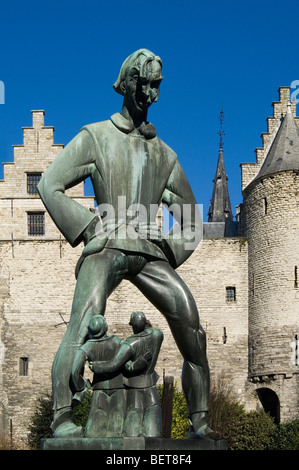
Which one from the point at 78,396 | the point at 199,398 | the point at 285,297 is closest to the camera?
the point at 78,396

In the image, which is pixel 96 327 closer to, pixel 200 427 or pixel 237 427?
pixel 200 427

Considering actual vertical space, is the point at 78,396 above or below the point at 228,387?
above

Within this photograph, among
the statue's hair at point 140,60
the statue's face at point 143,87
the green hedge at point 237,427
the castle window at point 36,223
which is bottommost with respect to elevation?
the green hedge at point 237,427

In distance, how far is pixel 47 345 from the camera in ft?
128

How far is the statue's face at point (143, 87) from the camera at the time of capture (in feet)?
19.4

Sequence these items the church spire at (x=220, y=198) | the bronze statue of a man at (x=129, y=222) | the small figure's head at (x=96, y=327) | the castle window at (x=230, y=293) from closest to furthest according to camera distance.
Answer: the small figure's head at (x=96, y=327) → the bronze statue of a man at (x=129, y=222) → the castle window at (x=230, y=293) → the church spire at (x=220, y=198)

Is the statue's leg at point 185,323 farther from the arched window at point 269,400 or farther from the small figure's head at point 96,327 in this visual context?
the arched window at point 269,400

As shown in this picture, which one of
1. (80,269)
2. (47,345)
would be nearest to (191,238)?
(80,269)

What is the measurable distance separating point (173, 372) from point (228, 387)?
2.30 metres

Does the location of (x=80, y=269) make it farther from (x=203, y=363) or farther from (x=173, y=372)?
(x=173, y=372)

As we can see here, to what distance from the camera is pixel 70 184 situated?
5.96m

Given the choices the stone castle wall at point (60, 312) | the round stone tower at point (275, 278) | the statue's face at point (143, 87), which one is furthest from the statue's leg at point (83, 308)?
the stone castle wall at point (60, 312)

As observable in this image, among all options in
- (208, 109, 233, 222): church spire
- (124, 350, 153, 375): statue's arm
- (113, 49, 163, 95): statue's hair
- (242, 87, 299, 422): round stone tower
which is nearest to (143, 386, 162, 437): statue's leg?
(124, 350, 153, 375): statue's arm

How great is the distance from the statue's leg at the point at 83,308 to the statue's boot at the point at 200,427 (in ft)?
2.58
